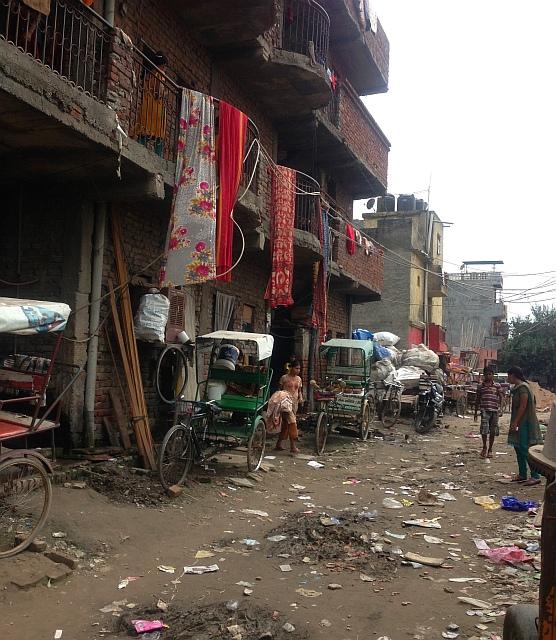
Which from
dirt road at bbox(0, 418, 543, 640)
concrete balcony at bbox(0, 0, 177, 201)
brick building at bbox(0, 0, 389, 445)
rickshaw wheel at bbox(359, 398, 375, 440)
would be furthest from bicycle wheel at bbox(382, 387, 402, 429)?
concrete balcony at bbox(0, 0, 177, 201)

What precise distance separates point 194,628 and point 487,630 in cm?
198

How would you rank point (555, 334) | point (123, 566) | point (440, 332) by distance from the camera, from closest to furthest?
point (123, 566) → point (440, 332) → point (555, 334)

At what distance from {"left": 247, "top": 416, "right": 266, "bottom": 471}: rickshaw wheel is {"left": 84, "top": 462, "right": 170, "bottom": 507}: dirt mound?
5.32 ft

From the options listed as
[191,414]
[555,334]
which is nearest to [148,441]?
[191,414]

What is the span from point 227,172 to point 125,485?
14.9ft

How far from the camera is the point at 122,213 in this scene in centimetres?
848

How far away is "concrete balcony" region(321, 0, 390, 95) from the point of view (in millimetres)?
13852

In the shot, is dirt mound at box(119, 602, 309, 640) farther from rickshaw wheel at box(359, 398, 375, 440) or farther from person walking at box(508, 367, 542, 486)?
rickshaw wheel at box(359, 398, 375, 440)

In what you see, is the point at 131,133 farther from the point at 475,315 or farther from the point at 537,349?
the point at 475,315

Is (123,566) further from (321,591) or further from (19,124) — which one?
(19,124)

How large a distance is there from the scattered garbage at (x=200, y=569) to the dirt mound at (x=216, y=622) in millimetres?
704

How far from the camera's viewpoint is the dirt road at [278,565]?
3.93m

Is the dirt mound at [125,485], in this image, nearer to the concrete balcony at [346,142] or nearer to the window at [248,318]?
the window at [248,318]

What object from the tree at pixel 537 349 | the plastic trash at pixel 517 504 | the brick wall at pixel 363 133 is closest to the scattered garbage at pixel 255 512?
the plastic trash at pixel 517 504
